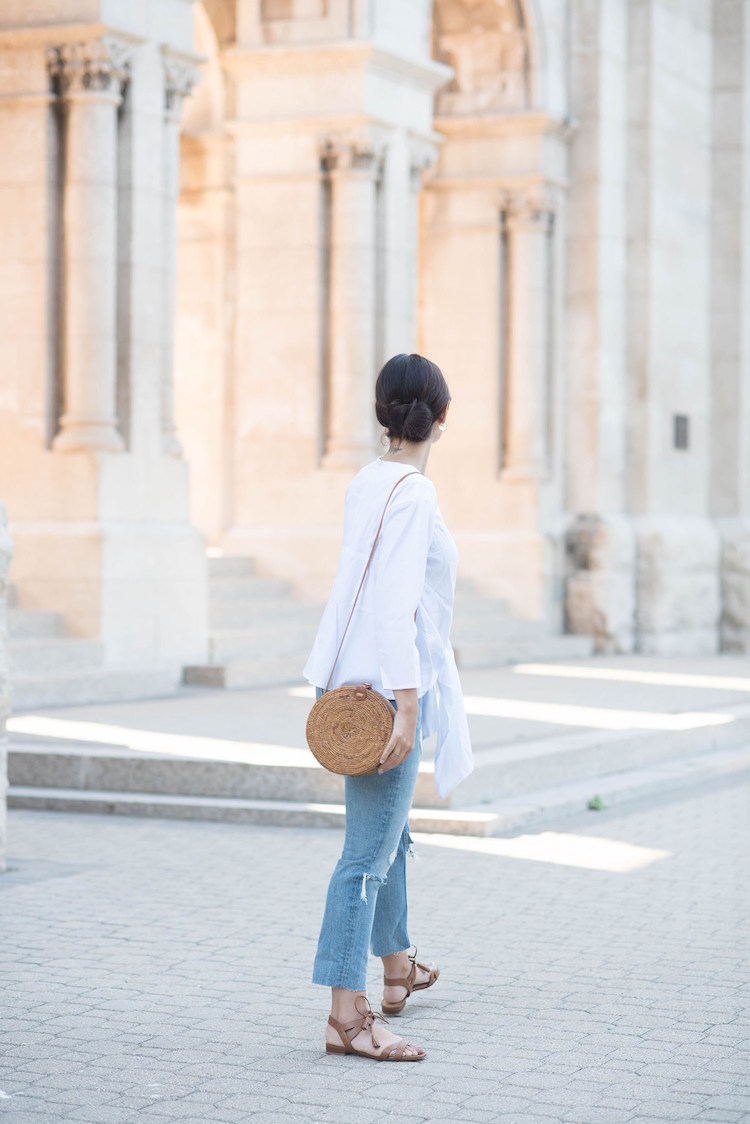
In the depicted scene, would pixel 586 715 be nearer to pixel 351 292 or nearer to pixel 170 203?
pixel 170 203

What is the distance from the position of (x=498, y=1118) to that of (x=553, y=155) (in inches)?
599

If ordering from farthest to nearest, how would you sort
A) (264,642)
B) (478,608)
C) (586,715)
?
(478,608) → (264,642) → (586,715)

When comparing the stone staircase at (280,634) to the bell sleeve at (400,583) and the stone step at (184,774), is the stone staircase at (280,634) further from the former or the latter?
the bell sleeve at (400,583)

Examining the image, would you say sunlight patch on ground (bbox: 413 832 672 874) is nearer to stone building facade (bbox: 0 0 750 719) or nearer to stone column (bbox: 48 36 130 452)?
stone building facade (bbox: 0 0 750 719)

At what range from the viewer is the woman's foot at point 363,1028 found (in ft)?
15.0

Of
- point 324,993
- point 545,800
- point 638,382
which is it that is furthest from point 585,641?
point 324,993

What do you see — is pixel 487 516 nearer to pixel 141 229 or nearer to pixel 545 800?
pixel 141 229

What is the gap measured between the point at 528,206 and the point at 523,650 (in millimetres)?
4535

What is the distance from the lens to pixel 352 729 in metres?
4.43

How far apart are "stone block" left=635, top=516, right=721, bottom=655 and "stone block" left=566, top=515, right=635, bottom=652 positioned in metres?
0.35

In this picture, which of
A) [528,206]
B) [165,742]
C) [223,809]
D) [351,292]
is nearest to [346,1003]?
[223,809]

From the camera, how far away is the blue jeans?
4.56 metres

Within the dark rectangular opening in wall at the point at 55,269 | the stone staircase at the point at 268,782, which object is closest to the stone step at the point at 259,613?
the dark rectangular opening in wall at the point at 55,269

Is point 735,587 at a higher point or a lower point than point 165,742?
A: higher
